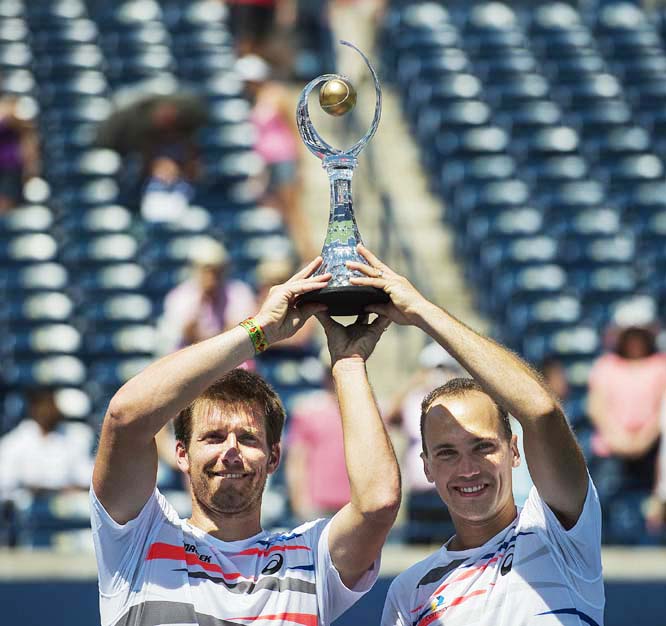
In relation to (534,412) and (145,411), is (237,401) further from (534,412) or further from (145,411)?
(534,412)

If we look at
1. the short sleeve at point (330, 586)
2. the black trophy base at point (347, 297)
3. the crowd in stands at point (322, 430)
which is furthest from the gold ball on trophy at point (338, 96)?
the crowd in stands at point (322, 430)

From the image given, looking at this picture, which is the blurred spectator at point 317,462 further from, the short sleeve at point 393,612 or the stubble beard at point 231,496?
the stubble beard at point 231,496

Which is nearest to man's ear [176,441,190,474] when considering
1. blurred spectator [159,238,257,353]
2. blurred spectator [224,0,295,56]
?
blurred spectator [159,238,257,353]

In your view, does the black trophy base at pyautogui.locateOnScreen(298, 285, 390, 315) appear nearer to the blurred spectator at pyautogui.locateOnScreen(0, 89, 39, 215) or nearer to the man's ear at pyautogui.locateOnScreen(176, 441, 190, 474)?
the man's ear at pyautogui.locateOnScreen(176, 441, 190, 474)

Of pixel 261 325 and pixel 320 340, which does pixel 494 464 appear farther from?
pixel 320 340

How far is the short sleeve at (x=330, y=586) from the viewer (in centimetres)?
339

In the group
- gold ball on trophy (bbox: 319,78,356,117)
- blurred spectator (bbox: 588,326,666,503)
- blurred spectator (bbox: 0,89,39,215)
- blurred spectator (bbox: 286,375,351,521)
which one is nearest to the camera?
gold ball on trophy (bbox: 319,78,356,117)

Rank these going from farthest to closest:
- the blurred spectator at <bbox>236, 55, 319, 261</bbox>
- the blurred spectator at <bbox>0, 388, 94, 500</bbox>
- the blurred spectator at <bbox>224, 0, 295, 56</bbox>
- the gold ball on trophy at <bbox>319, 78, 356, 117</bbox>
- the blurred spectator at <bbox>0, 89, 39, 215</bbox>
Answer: the blurred spectator at <bbox>224, 0, 295, 56</bbox> → the blurred spectator at <bbox>236, 55, 319, 261</bbox> → the blurred spectator at <bbox>0, 89, 39, 215</bbox> → the blurred spectator at <bbox>0, 388, 94, 500</bbox> → the gold ball on trophy at <bbox>319, 78, 356, 117</bbox>

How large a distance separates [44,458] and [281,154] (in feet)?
12.0

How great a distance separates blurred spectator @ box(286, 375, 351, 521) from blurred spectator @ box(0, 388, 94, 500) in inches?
41.6

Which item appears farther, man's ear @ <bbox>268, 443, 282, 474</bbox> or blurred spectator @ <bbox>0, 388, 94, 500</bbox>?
blurred spectator @ <bbox>0, 388, 94, 500</bbox>

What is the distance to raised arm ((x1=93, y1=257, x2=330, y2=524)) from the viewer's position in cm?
324

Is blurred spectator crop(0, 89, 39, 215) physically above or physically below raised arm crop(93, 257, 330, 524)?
above

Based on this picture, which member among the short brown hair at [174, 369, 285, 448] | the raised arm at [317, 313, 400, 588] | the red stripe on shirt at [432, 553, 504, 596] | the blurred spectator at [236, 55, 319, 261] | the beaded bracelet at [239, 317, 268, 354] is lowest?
the red stripe on shirt at [432, 553, 504, 596]
